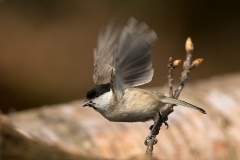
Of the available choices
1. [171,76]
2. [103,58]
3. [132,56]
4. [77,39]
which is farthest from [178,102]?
[77,39]

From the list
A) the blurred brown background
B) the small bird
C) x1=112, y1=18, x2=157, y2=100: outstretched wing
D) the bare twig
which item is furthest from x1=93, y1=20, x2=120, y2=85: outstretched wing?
the blurred brown background

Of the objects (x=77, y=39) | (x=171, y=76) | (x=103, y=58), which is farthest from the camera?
(x=77, y=39)

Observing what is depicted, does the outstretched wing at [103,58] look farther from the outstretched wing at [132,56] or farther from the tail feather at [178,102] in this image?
the tail feather at [178,102]

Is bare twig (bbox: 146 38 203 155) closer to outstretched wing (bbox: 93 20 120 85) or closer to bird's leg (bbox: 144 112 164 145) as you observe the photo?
bird's leg (bbox: 144 112 164 145)

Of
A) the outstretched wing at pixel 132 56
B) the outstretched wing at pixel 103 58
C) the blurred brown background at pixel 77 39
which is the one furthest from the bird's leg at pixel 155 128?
the blurred brown background at pixel 77 39

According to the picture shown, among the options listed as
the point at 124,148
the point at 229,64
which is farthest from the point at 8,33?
the point at 124,148

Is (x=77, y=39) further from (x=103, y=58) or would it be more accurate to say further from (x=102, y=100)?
(x=102, y=100)
